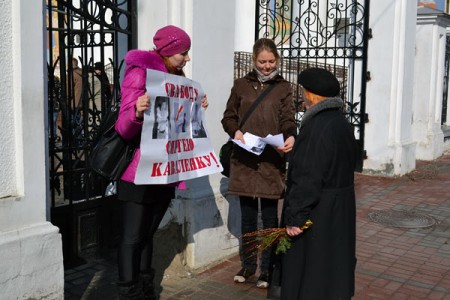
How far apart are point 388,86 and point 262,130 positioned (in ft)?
18.8

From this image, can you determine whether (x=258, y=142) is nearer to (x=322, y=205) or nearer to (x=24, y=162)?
(x=322, y=205)

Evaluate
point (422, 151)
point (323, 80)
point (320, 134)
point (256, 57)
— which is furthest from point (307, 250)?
point (422, 151)

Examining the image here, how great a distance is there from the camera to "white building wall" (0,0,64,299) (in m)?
3.21

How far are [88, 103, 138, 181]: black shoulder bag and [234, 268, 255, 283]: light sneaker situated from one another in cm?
168

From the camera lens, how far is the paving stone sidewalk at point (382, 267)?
14.0ft

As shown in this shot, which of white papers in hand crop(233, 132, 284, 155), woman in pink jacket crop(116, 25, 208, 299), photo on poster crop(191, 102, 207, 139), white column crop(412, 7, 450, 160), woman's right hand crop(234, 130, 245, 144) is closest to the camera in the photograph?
woman in pink jacket crop(116, 25, 208, 299)

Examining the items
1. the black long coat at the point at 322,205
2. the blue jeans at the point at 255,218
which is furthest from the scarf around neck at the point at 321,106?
the blue jeans at the point at 255,218

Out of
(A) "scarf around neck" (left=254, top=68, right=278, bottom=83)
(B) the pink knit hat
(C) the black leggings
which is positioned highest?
(B) the pink knit hat

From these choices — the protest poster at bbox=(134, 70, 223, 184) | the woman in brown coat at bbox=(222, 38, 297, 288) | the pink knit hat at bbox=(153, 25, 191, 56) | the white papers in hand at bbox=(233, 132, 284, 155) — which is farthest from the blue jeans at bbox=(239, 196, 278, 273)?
the pink knit hat at bbox=(153, 25, 191, 56)

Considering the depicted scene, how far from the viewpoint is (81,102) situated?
441 cm

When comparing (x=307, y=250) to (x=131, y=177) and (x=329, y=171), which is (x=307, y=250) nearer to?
(x=329, y=171)

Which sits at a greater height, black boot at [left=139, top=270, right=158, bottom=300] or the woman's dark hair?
the woman's dark hair

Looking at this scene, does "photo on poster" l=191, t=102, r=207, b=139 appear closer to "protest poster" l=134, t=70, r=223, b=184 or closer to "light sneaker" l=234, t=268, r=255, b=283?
"protest poster" l=134, t=70, r=223, b=184

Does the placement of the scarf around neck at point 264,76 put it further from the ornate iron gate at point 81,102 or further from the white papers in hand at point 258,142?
the ornate iron gate at point 81,102
